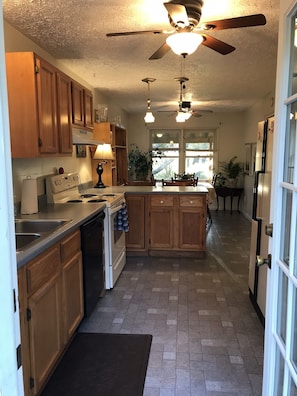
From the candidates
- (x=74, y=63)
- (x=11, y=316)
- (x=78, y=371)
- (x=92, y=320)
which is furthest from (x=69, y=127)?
(x=11, y=316)

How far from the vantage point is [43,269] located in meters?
1.86

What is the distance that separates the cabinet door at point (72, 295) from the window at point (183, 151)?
608 cm

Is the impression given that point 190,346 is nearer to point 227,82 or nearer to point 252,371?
point 252,371

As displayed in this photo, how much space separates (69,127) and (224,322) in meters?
2.28

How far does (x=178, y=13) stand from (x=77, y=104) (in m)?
1.73

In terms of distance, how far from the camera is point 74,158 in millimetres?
4262

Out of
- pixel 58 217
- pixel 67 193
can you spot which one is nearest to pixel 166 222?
pixel 67 193

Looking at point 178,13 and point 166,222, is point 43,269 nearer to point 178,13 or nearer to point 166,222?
point 178,13

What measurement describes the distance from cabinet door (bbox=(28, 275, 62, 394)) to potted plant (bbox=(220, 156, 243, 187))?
256 inches

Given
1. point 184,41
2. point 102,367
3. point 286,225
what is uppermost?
point 184,41

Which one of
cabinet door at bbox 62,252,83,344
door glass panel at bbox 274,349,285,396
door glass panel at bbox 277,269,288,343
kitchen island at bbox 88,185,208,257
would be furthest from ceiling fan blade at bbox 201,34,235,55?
kitchen island at bbox 88,185,208,257

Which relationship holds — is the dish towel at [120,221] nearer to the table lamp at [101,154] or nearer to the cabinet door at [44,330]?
the table lamp at [101,154]

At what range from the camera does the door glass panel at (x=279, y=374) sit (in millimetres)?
1265

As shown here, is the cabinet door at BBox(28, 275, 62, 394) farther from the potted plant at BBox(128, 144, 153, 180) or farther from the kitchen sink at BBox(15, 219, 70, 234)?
the potted plant at BBox(128, 144, 153, 180)
